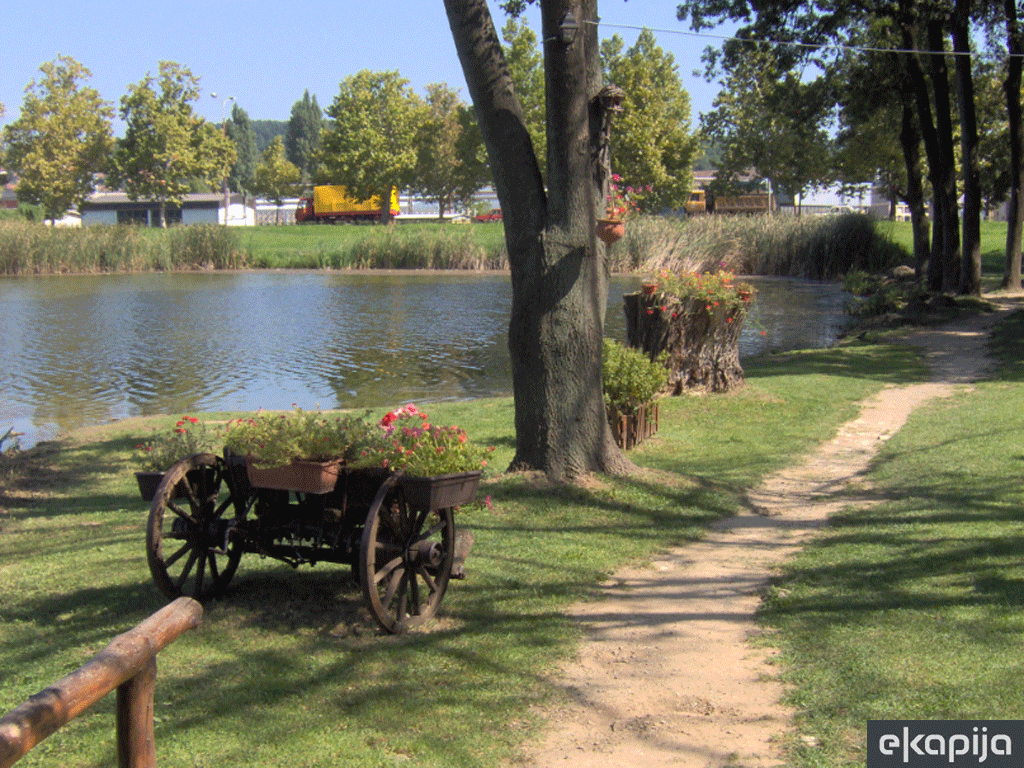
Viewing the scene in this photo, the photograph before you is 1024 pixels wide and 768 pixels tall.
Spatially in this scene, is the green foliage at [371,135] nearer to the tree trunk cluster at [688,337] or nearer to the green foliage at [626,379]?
the tree trunk cluster at [688,337]

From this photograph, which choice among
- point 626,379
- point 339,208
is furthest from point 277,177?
point 626,379

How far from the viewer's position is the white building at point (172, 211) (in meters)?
88.4

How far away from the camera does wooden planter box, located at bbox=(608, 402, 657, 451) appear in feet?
33.2

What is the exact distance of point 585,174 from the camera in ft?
26.2

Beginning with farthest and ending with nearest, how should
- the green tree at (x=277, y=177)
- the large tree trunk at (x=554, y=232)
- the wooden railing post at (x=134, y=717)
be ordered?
the green tree at (x=277, y=177) → the large tree trunk at (x=554, y=232) → the wooden railing post at (x=134, y=717)

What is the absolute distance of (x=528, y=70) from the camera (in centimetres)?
5709

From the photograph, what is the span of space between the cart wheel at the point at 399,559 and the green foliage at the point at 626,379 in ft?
16.1

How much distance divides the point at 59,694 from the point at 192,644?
9.01 ft

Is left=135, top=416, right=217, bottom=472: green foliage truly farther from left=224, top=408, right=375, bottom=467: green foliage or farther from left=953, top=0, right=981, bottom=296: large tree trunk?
left=953, top=0, right=981, bottom=296: large tree trunk

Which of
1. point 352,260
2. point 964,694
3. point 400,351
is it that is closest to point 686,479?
point 964,694

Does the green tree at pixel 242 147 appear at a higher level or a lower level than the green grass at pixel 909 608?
higher

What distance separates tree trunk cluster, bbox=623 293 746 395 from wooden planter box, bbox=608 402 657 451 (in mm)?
1995

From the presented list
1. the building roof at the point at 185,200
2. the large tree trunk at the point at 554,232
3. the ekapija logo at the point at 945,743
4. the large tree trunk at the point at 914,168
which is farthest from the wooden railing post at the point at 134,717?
the building roof at the point at 185,200

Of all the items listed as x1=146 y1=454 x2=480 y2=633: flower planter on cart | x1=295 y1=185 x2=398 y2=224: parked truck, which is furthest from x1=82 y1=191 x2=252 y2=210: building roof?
x1=146 y1=454 x2=480 y2=633: flower planter on cart
